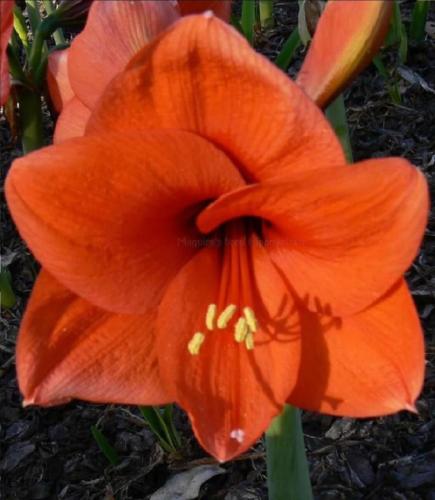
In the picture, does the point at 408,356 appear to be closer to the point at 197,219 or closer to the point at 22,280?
the point at 197,219

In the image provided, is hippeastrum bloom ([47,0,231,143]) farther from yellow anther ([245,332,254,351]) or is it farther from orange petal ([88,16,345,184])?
yellow anther ([245,332,254,351])

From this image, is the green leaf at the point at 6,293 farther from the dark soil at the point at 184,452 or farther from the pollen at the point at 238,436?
the pollen at the point at 238,436

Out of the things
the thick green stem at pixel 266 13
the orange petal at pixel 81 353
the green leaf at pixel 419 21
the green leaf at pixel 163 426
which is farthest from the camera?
the thick green stem at pixel 266 13

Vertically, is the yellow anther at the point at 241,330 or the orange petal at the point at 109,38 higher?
the orange petal at the point at 109,38

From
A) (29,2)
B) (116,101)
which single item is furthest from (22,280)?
(116,101)

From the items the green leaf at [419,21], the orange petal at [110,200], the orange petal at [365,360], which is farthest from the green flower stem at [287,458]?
the green leaf at [419,21]

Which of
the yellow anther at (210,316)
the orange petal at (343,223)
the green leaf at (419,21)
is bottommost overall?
the green leaf at (419,21)

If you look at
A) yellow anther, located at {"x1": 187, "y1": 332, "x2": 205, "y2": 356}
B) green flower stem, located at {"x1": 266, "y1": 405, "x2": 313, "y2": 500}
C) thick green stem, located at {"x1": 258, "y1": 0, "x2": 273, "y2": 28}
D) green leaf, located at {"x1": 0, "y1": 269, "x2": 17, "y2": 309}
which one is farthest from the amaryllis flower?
thick green stem, located at {"x1": 258, "y1": 0, "x2": 273, "y2": 28}
